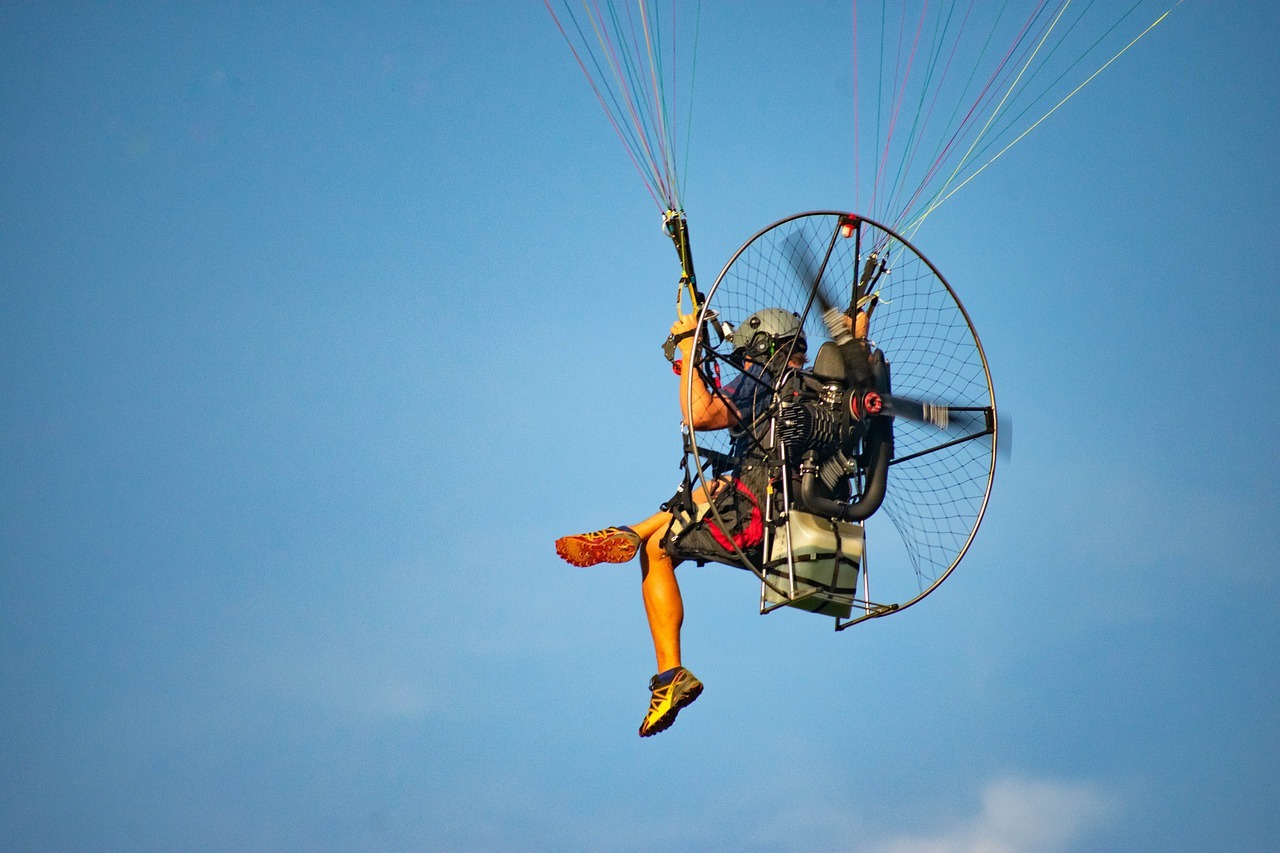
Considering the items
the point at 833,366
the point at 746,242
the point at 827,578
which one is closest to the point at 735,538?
the point at 827,578

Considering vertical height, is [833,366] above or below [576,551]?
above

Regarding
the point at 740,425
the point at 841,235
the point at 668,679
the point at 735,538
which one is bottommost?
the point at 668,679

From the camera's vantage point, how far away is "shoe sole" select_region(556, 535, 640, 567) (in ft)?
38.8

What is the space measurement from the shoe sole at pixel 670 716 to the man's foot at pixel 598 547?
1233mm

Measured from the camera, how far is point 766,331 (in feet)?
39.9

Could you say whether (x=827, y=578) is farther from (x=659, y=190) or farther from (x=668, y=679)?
(x=659, y=190)

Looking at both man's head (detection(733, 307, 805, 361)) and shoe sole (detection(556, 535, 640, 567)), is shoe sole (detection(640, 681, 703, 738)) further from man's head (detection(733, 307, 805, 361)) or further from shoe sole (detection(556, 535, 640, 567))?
man's head (detection(733, 307, 805, 361))

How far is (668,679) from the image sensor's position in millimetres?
11688

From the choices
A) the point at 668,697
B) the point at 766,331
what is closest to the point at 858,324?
the point at 766,331

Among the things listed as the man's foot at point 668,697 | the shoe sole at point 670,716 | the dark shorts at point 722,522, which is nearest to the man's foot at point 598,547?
the dark shorts at point 722,522

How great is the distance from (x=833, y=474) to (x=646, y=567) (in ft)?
5.78

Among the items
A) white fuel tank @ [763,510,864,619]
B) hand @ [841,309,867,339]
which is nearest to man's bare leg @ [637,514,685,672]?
white fuel tank @ [763,510,864,619]

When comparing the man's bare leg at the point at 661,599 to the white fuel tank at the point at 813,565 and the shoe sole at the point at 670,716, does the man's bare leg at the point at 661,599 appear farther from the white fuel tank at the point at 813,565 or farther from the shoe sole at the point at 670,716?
the white fuel tank at the point at 813,565

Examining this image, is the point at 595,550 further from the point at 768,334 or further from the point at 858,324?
the point at 858,324
